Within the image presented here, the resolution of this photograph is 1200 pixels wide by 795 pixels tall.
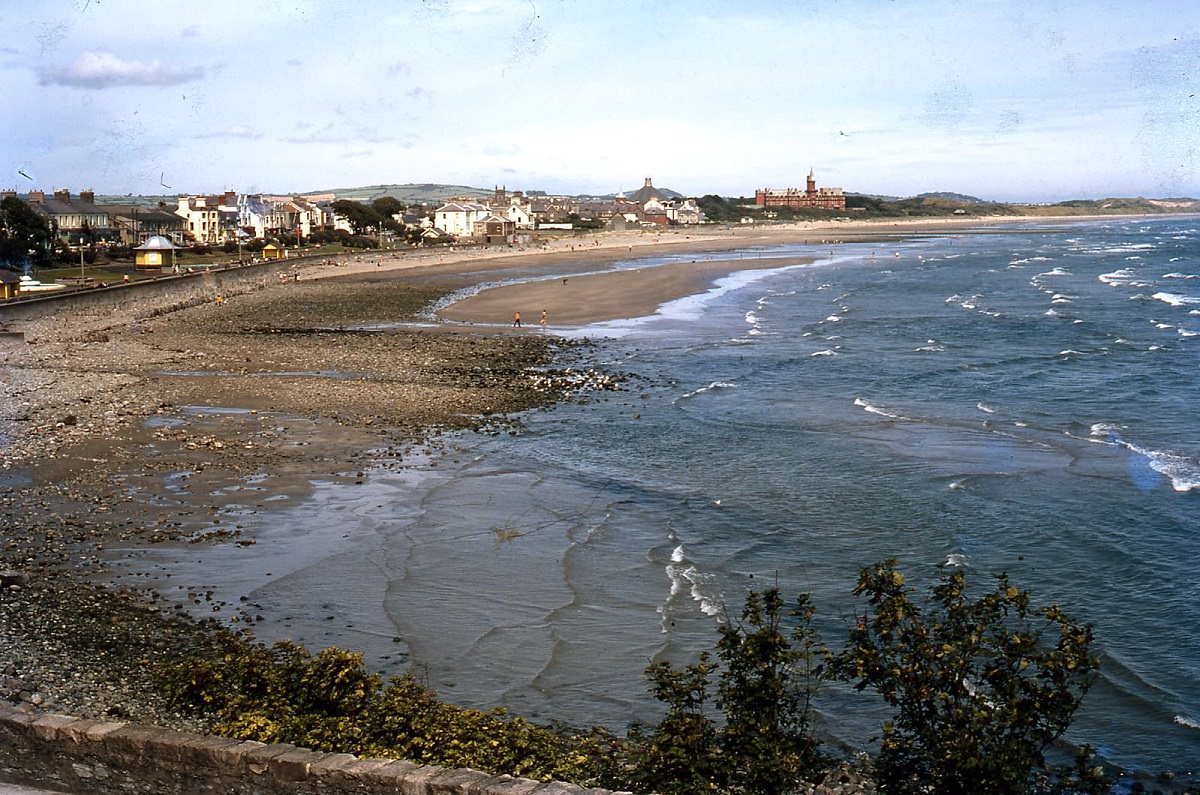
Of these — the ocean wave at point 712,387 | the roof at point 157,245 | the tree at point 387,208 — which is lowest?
the ocean wave at point 712,387

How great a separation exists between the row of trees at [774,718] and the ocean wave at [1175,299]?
191 feet

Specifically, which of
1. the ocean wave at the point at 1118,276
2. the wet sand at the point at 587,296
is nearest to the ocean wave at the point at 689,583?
the wet sand at the point at 587,296

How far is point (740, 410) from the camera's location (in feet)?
98.9

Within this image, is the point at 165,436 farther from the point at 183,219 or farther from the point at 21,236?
the point at 183,219

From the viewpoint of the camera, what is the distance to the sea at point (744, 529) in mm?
13180

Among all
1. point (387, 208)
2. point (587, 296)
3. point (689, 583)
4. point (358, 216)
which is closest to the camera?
point (689, 583)

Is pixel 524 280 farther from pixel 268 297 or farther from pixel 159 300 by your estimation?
pixel 159 300

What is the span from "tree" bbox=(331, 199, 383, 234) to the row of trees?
14047 centimetres

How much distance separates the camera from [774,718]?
29.7 ft

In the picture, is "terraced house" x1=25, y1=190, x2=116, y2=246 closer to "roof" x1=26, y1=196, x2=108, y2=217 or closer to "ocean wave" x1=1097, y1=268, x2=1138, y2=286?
"roof" x1=26, y1=196, x2=108, y2=217

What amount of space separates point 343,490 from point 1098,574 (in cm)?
1304

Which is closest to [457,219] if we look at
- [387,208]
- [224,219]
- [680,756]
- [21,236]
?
[387,208]

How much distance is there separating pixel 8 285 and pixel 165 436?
29.7 m

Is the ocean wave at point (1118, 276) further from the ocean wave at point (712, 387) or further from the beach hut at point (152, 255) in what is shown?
the beach hut at point (152, 255)
